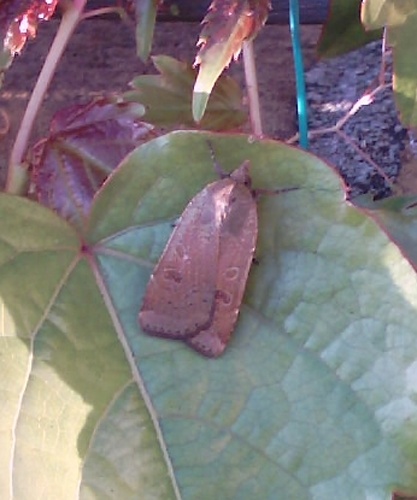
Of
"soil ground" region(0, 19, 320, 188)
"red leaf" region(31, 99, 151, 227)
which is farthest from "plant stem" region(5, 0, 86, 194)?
"soil ground" region(0, 19, 320, 188)

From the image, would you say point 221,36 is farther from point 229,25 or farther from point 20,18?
point 20,18

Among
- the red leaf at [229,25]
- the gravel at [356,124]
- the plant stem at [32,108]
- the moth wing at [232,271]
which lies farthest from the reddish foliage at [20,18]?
the gravel at [356,124]

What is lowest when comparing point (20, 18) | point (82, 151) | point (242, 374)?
point (242, 374)

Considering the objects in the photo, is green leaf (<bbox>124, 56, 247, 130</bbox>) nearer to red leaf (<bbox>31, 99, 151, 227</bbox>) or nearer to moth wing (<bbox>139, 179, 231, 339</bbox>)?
red leaf (<bbox>31, 99, 151, 227</bbox>)

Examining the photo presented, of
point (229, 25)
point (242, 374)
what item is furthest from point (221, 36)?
point (242, 374)

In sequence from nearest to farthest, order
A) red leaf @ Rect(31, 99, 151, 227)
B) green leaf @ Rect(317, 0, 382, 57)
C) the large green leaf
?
1. the large green leaf
2. red leaf @ Rect(31, 99, 151, 227)
3. green leaf @ Rect(317, 0, 382, 57)

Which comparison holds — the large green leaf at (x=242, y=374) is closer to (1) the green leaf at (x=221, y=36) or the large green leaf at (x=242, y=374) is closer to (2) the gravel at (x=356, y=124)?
(1) the green leaf at (x=221, y=36)

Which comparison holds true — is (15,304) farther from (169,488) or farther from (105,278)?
(169,488)

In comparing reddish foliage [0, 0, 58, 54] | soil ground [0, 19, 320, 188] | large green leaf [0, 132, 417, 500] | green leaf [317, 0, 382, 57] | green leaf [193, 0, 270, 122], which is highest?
reddish foliage [0, 0, 58, 54]
